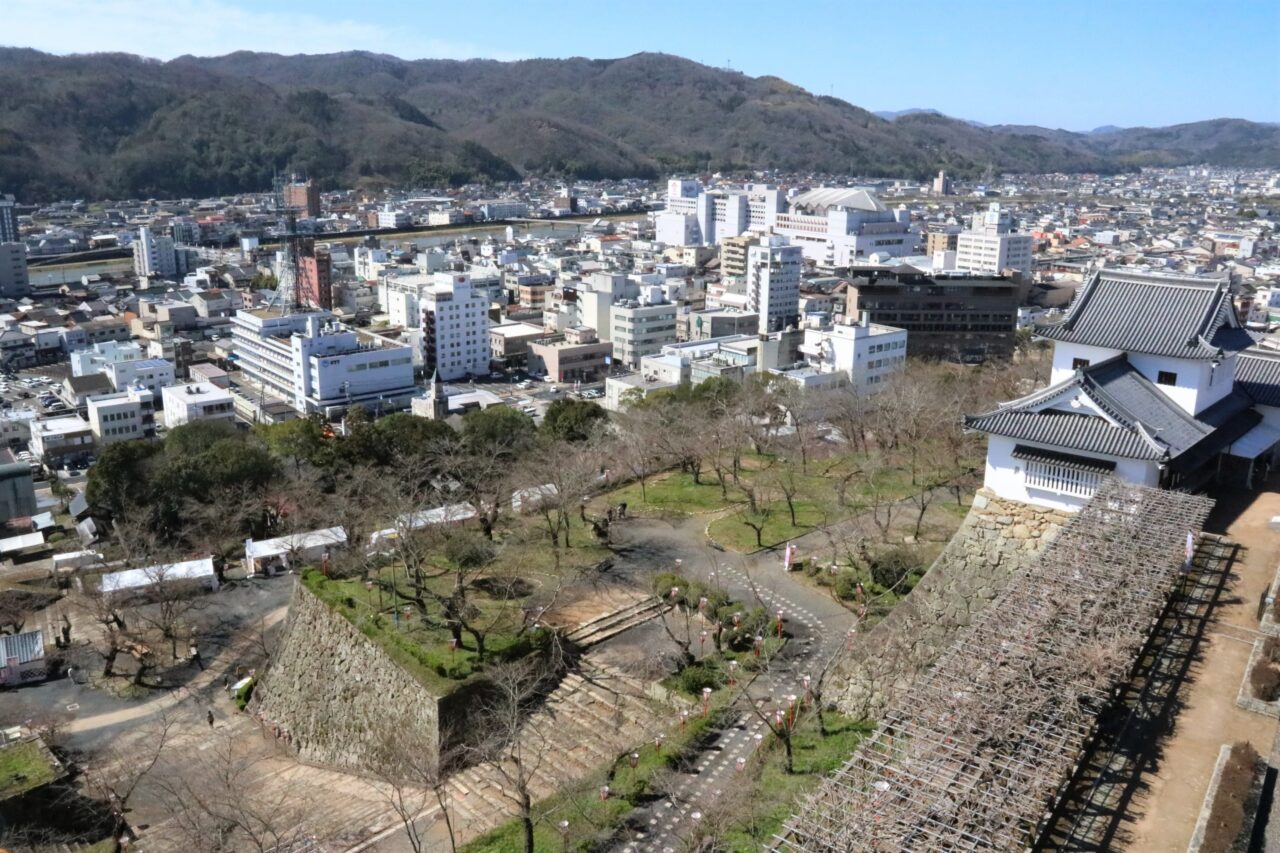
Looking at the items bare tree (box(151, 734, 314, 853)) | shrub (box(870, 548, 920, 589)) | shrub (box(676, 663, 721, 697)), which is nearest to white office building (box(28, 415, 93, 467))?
bare tree (box(151, 734, 314, 853))

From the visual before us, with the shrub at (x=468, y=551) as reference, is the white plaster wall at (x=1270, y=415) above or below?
above

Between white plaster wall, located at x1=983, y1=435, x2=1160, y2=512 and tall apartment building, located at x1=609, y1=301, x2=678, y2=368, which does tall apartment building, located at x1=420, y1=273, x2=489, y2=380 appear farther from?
white plaster wall, located at x1=983, y1=435, x2=1160, y2=512

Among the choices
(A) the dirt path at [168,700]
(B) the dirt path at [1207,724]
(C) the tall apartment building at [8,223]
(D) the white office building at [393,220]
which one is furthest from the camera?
(D) the white office building at [393,220]

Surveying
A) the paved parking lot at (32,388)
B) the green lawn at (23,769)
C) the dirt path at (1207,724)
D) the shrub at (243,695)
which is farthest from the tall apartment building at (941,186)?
the green lawn at (23,769)

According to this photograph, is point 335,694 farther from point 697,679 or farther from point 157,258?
point 157,258

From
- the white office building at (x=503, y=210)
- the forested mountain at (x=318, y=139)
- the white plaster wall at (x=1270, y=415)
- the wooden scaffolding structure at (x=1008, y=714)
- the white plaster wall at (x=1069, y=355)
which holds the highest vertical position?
the forested mountain at (x=318, y=139)

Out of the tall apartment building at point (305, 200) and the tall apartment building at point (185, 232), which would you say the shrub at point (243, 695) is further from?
the tall apartment building at point (305, 200)

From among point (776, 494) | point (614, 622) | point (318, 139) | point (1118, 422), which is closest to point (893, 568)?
point (1118, 422)

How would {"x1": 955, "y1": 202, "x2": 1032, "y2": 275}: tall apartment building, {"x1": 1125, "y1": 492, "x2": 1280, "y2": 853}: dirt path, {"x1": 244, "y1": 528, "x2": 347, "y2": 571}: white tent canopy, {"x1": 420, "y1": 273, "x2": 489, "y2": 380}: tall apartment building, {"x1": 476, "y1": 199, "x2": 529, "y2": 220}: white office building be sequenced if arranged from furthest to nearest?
{"x1": 476, "y1": 199, "x2": 529, "y2": 220}: white office building
{"x1": 955, "y1": 202, "x2": 1032, "y2": 275}: tall apartment building
{"x1": 420, "y1": 273, "x2": 489, "y2": 380}: tall apartment building
{"x1": 244, "y1": 528, "x2": 347, "y2": 571}: white tent canopy
{"x1": 1125, "y1": 492, "x2": 1280, "y2": 853}: dirt path
